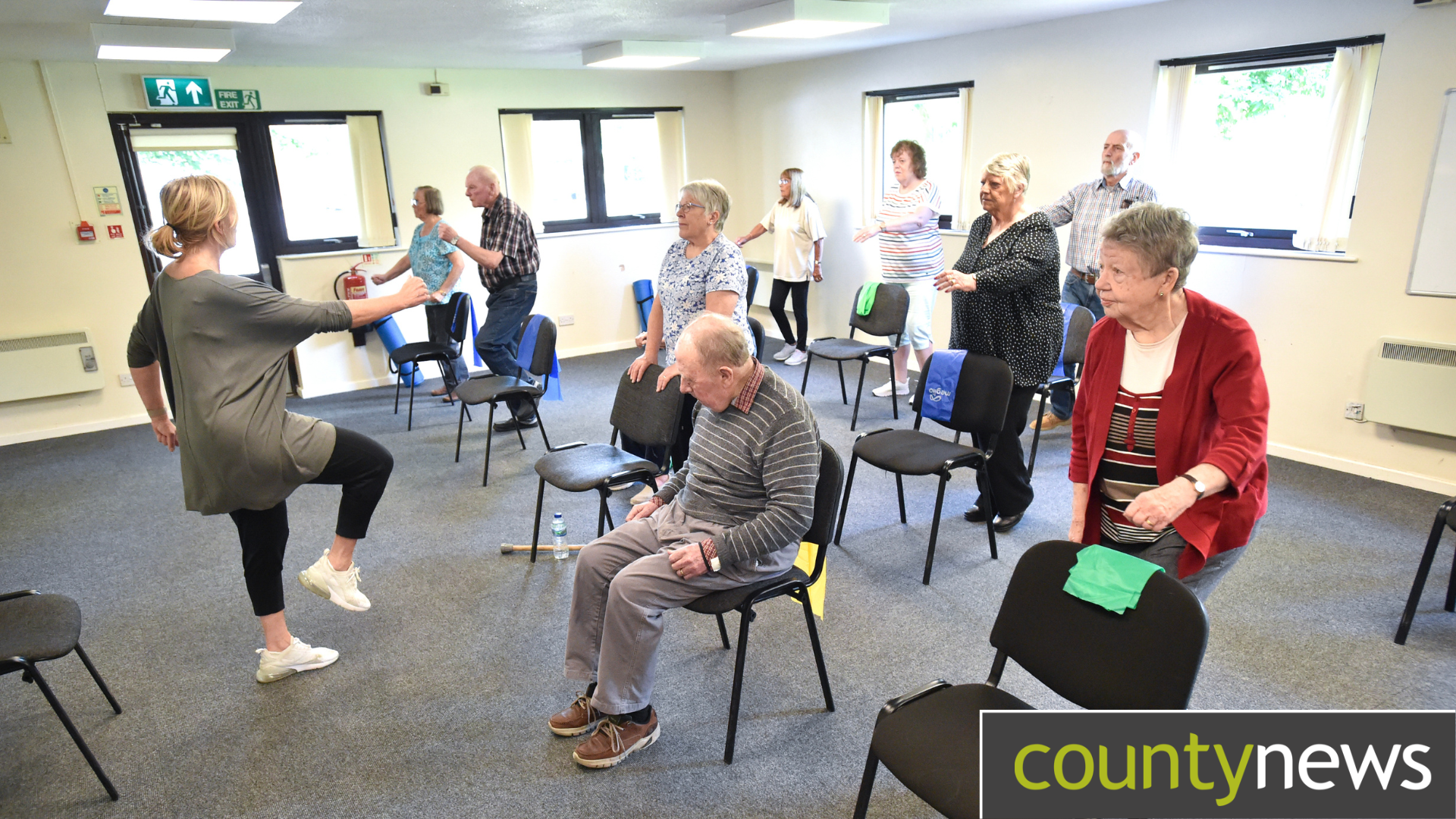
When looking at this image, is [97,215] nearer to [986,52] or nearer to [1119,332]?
[986,52]

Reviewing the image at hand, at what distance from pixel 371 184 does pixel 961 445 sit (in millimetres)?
5098

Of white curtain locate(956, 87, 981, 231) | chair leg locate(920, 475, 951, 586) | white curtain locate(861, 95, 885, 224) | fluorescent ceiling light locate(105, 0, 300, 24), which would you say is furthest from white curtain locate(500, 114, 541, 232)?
chair leg locate(920, 475, 951, 586)

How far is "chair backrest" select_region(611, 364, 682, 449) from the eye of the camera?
3.05 m

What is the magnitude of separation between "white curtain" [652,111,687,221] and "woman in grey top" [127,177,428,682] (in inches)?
214

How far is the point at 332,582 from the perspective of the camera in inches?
106

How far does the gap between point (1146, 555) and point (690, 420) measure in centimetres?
196

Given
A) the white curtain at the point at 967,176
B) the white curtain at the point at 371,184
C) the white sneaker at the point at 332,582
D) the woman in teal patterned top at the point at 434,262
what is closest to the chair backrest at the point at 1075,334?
the white curtain at the point at 967,176

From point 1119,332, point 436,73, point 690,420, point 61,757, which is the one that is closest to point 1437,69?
point 1119,332

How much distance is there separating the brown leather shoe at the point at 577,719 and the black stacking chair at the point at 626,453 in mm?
766

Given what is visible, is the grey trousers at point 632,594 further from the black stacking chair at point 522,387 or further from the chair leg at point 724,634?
the black stacking chair at point 522,387

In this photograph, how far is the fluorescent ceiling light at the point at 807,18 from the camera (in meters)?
4.16

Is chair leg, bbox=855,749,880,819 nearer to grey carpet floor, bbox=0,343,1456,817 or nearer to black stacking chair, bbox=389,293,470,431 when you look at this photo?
grey carpet floor, bbox=0,343,1456,817

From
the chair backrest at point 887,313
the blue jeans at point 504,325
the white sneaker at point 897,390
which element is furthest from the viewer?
the white sneaker at point 897,390

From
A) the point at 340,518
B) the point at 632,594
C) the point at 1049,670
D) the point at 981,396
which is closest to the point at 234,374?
the point at 340,518
